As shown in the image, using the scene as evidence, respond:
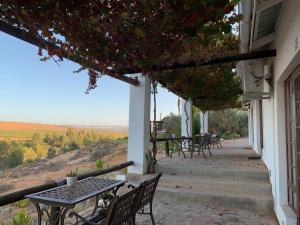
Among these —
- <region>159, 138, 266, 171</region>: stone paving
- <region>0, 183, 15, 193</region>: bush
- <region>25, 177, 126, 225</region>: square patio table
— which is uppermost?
<region>25, 177, 126, 225</region>: square patio table

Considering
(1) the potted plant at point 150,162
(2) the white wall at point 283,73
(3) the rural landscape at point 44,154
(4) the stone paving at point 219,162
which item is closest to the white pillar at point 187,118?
(4) the stone paving at point 219,162

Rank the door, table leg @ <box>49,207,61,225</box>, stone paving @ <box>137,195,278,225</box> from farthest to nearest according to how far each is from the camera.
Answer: stone paving @ <box>137,195,278,225</box>, the door, table leg @ <box>49,207,61,225</box>

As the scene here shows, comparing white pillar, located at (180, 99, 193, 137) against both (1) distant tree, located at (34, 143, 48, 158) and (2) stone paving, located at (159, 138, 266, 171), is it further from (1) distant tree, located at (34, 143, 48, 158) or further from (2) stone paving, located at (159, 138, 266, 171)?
(1) distant tree, located at (34, 143, 48, 158)

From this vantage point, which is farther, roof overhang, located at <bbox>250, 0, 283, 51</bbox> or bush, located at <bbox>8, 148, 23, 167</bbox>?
bush, located at <bbox>8, 148, 23, 167</bbox>

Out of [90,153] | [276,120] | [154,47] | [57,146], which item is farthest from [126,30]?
[90,153]

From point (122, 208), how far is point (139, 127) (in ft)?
10.5

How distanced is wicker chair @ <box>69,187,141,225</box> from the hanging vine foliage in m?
1.46

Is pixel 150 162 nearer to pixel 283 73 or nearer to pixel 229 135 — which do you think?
pixel 283 73

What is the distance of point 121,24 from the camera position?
228cm

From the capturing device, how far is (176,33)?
2.47 metres

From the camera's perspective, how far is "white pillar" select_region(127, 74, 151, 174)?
226 inches

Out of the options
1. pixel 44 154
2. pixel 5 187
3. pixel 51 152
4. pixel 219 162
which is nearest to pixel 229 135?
pixel 51 152

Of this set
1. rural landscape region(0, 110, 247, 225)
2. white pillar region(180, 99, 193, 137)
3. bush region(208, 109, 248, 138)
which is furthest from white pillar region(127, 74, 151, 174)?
bush region(208, 109, 248, 138)

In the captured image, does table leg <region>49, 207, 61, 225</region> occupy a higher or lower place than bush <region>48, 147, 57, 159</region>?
higher
